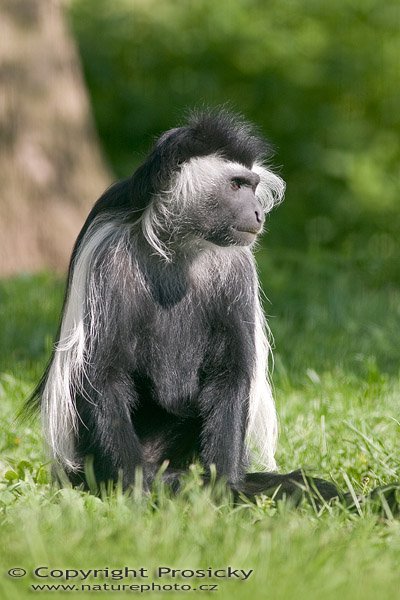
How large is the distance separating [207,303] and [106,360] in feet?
1.62

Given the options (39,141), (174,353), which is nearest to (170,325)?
(174,353)

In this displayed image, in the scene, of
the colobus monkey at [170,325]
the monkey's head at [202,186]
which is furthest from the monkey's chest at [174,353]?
the monkey's head at [202,186]

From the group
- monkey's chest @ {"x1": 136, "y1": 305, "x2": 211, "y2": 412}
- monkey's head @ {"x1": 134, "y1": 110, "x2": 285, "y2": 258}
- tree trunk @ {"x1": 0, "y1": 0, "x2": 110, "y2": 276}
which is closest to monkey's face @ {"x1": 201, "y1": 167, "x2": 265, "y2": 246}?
monkey's head @ {"x1": 134, "y1": 110, "x2": 285, "y2": 258}

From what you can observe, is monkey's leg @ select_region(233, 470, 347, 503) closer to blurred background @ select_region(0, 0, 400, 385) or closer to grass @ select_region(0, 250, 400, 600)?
grass @ select_region(0, 250, 400, 600)

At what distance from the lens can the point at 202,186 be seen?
13.7ft

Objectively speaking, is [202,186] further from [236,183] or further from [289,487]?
[289,487]

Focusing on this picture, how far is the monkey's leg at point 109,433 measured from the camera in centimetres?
386

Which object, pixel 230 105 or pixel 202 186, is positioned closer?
pixel 202 186

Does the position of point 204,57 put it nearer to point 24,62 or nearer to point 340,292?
point 24,62

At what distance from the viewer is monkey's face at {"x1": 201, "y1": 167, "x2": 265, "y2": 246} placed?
13.6 feet

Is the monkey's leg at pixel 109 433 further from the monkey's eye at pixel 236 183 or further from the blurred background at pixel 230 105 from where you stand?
the blurred background at pixel 230 105

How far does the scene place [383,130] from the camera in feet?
42.3

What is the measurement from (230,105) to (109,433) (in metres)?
7.56

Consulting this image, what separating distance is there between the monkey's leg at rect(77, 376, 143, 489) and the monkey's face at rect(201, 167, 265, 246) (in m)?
0.67
